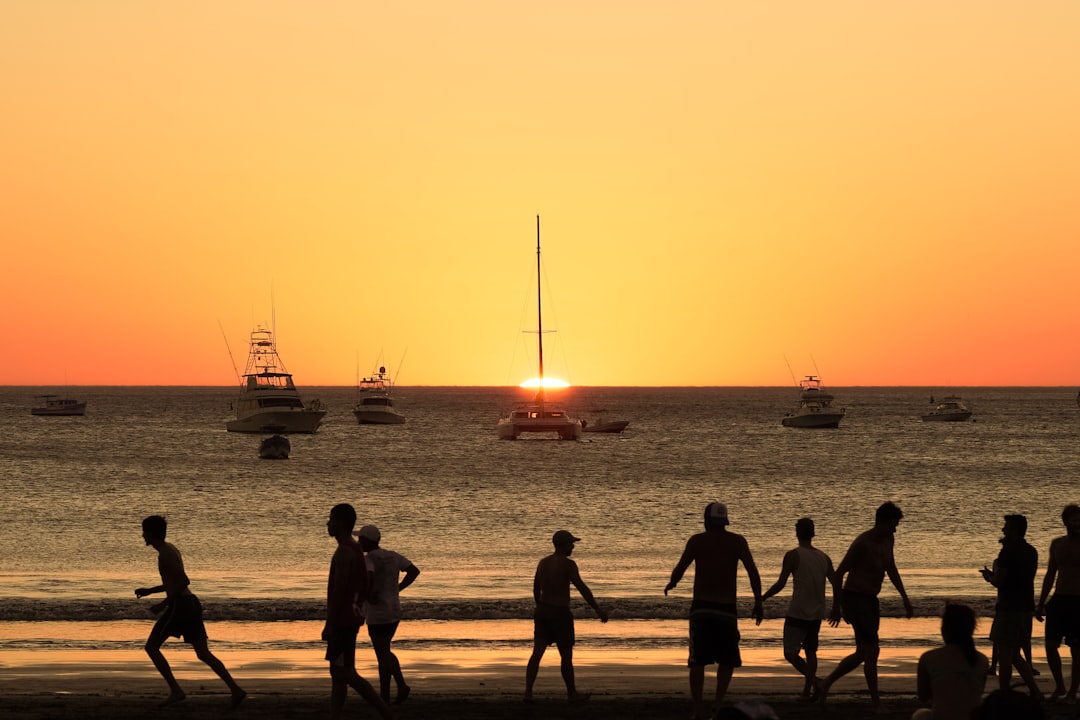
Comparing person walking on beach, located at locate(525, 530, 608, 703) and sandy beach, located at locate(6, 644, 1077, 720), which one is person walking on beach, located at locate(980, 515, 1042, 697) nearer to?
sandy beach, located at locate(6, 644, 1077, 720)

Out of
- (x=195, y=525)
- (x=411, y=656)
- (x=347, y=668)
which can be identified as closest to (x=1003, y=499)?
(x=195, y=525)

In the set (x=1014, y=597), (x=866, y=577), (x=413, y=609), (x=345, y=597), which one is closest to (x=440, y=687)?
(x=345, y=597)

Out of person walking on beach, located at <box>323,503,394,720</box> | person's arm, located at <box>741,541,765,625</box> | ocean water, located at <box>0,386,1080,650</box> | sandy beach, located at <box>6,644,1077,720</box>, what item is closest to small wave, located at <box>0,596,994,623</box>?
ocean water, located at <box>0,386,1080,650</box>

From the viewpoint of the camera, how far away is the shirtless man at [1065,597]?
41.6 feet

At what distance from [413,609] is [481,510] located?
1227 inches

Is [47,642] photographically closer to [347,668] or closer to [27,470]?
[347,668]

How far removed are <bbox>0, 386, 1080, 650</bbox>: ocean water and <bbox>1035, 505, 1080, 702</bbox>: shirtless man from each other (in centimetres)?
619

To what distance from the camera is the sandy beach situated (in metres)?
12.5

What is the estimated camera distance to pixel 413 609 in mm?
22172

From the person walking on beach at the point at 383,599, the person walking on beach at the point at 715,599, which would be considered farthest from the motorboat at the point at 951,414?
the person walking on beach at the point at 383,599

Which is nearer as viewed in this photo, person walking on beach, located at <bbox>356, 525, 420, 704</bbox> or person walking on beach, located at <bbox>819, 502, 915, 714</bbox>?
person walking on beach, located at <bbox>819, 502, 915, 714</bbox>

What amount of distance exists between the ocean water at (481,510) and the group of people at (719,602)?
5.95m

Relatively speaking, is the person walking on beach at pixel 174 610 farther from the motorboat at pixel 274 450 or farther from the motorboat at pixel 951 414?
the motorboat at pixel 951 414

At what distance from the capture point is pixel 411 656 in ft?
55.5
